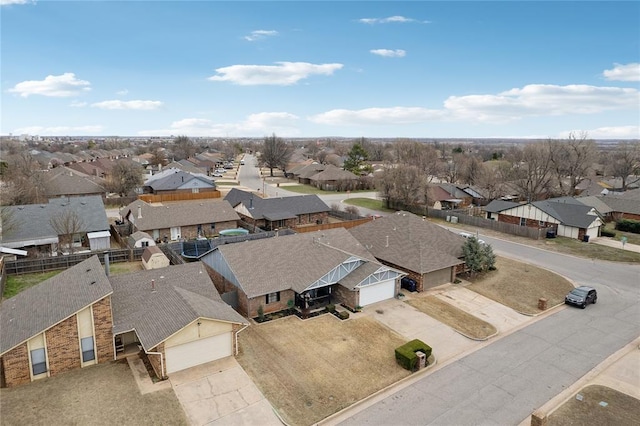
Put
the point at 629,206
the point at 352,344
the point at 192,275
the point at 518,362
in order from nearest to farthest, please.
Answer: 1. the point at 518,362
2. the point at 352,344
3. the point at 192,275
4. the point at 629,206

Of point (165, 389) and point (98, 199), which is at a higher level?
point (98, 199)

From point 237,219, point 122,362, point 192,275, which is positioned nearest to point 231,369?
point 122,362

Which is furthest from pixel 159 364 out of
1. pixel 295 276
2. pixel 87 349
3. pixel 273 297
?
pixel 295 276

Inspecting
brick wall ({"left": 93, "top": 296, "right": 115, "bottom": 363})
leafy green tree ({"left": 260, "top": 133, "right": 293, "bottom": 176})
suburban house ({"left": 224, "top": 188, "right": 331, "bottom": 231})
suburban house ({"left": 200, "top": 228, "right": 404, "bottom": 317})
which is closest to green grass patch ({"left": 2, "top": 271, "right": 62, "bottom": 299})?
suburban house ({"left": 200, "top": 228, "right": 404, "bottom": 317})

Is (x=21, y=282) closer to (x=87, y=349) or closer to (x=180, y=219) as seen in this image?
(x=180, y=219)

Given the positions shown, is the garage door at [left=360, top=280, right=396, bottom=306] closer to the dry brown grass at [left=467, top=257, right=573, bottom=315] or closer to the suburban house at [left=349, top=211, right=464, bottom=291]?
the suburban house at [left=349, top=211, right=464, bottom=291]

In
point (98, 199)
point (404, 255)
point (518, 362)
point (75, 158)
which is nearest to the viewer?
point (518, 362)

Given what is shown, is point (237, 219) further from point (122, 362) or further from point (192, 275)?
point (122, 362)

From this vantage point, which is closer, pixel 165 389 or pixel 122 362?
pixel 165 389

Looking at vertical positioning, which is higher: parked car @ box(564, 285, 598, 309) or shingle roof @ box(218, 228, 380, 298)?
shingle roof @ box(218, 228, 380, 298)
